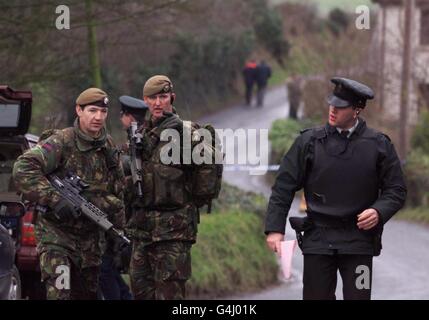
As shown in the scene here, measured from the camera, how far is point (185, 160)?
333 inches

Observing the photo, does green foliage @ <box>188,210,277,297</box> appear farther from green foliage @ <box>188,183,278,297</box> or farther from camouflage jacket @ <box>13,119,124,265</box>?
camouflage jacket @ <box>13,119,124,265</box>

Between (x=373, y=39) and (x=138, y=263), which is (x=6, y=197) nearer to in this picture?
(x=138, y=263)

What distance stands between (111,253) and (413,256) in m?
8.37

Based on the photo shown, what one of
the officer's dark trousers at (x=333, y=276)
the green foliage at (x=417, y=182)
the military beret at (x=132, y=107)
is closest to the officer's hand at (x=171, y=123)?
the officer's dark trousers at (x=333, y=276)

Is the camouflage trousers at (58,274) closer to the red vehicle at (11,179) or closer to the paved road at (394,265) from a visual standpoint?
the red vehicle at (11,179)

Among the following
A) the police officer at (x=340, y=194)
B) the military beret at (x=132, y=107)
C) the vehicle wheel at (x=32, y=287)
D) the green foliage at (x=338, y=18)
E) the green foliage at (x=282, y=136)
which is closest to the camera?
the police officer at (x=340, y=194)

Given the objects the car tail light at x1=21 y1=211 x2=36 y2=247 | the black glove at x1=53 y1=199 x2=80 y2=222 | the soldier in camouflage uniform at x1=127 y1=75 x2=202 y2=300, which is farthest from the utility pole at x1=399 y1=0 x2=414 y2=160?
the black glove at x1=53 y1=199 x2=80 y2=222

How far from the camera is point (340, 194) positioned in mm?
7598

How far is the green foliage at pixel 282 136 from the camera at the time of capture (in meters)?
25.2

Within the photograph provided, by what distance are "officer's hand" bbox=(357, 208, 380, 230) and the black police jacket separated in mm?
60

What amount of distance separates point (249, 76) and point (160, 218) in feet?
98.4

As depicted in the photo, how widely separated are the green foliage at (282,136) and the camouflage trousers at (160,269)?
15836 millimetres

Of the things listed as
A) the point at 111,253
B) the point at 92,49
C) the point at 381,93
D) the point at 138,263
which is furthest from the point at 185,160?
the point at 381,93

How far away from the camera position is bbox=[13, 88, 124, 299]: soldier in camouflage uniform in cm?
818
